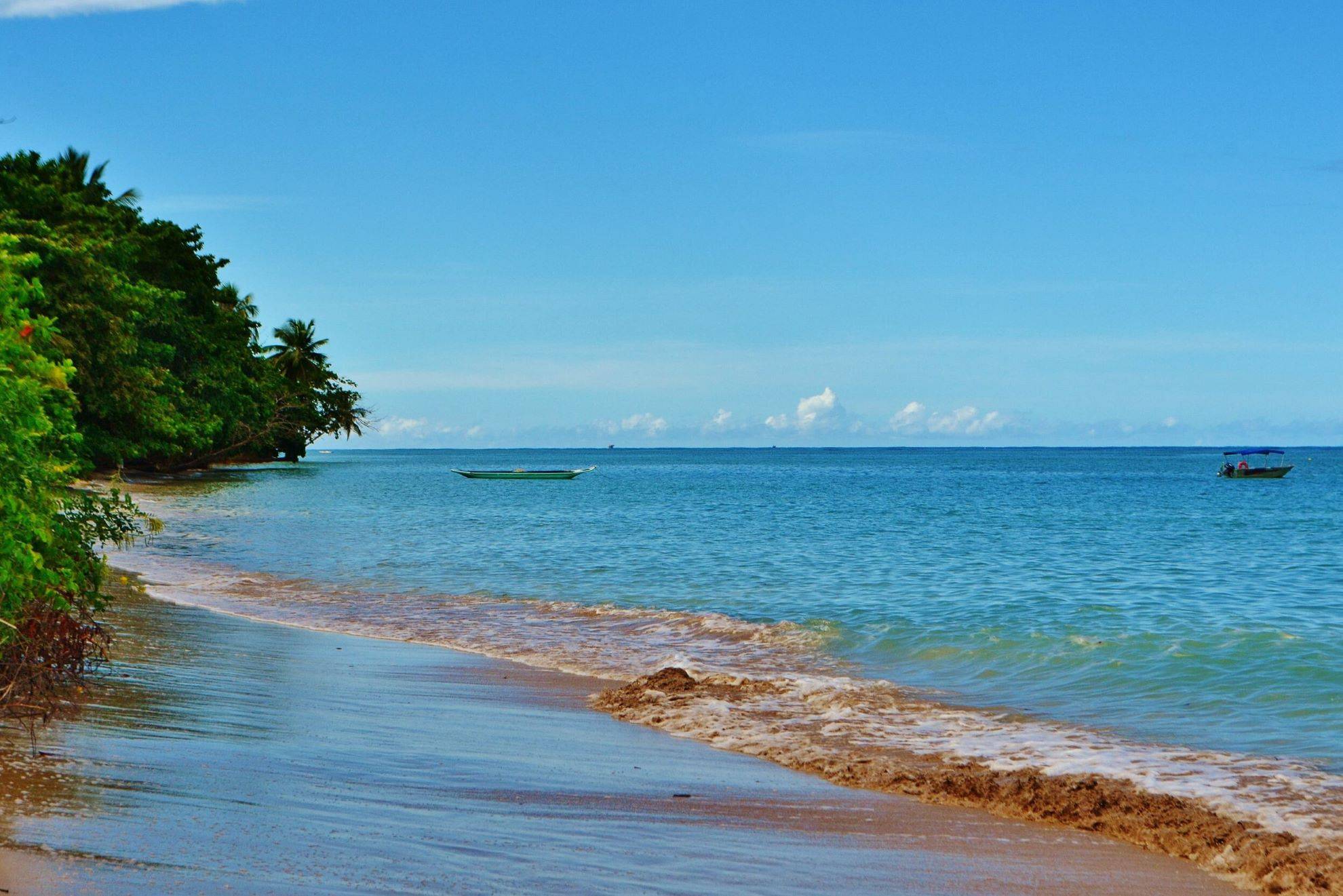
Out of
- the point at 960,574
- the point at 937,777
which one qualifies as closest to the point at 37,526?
the point at 937,777

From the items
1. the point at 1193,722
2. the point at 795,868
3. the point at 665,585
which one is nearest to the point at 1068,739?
the point at 1193,722

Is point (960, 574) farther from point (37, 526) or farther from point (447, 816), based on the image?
point (37, 526)

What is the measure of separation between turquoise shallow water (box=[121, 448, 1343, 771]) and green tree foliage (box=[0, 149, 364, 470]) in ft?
11.6

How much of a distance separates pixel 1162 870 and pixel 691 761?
3.09m

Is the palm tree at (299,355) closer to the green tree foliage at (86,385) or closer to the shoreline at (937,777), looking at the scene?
the green tree foliage at (86,385)

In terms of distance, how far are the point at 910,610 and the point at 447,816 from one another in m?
12.4

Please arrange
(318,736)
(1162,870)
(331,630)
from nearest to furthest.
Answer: (1162,870) < (318,736) < (331,630)

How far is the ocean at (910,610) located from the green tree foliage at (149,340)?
3581 millimetres

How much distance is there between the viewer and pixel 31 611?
771cm

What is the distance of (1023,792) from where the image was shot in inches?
277

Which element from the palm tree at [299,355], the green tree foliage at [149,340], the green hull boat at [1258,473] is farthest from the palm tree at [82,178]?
the green hull boat at [1258,473]

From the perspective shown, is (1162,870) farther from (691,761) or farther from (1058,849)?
(691,761)

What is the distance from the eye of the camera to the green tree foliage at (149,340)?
26844 millimetres

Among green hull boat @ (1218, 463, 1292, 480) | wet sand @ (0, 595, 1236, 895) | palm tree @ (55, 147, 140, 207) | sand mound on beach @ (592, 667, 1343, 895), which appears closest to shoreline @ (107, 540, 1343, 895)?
sand mound on beach @ (592, 667, 1343, 895)
